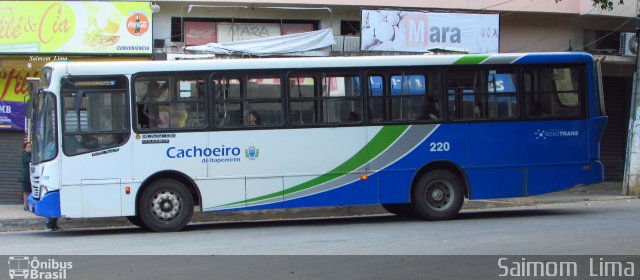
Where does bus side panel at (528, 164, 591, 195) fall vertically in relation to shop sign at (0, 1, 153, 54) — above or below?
below

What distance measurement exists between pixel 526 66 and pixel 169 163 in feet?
21.9

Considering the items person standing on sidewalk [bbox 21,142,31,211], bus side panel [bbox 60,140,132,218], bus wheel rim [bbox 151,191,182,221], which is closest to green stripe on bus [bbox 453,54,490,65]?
bus wheel rim [bbox 151,191,182,221]

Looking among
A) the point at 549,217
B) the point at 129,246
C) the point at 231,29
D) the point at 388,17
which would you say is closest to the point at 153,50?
the point at 231,29

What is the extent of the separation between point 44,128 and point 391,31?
10.2 meters

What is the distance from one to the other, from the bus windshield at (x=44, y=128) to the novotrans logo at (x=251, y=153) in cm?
311

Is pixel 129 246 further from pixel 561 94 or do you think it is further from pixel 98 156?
pixel 561 94

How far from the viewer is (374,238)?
11.4 m

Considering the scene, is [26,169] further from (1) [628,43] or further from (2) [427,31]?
(1) [628,43]

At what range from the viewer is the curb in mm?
15789

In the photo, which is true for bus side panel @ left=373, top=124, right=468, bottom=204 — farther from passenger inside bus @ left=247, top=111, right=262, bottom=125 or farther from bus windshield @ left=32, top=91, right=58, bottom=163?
bus windshield @ left=32, top=91, right=58, bottom=163

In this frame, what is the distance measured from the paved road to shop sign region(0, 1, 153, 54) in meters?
5.54

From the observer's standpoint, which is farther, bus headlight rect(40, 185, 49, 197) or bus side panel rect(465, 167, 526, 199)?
bus side panel rect(465, 167, 526, 199)

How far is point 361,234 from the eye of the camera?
11984mm

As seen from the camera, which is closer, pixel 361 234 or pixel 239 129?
pixel 361 234
